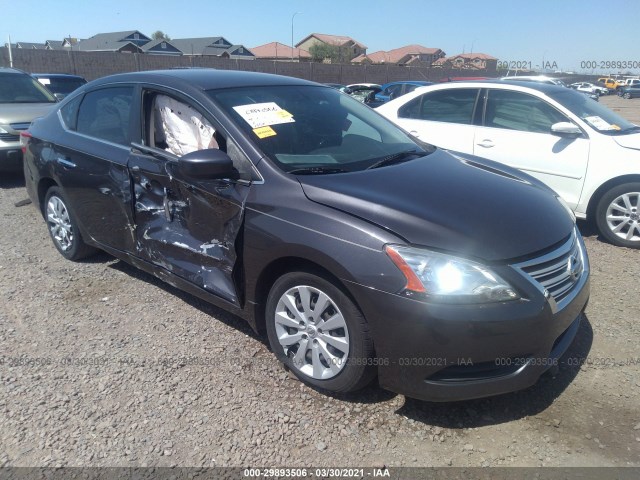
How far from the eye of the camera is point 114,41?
60.2 m

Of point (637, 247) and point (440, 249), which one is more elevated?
point (440, 249)

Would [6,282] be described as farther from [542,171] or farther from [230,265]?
[542,171]

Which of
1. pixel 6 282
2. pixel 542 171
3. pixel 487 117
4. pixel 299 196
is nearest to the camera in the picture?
pixel 299 196

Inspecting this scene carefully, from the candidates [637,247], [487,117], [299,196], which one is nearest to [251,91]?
[299,196]

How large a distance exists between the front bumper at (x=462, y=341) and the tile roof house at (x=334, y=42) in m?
86.4

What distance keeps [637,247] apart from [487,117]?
2.14 meters

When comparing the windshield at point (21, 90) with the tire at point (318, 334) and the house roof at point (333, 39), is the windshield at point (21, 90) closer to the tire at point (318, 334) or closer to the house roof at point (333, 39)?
the tire at point (318, 334)

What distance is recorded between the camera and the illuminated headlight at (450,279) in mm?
2342

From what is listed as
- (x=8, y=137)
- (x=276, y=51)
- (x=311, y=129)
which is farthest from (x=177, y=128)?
(x=276, y=51)

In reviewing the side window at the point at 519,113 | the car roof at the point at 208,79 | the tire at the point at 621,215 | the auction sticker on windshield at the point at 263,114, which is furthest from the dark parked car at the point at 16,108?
the tire at the point at 621,215

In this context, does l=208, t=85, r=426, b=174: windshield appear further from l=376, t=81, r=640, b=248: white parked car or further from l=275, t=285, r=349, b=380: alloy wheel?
l=376, t=81, r=640, b=248: white parked car

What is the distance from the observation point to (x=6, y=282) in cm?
433

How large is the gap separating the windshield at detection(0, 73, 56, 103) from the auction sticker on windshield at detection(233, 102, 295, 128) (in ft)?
22.2

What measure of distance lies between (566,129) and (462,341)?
3.88 metres
